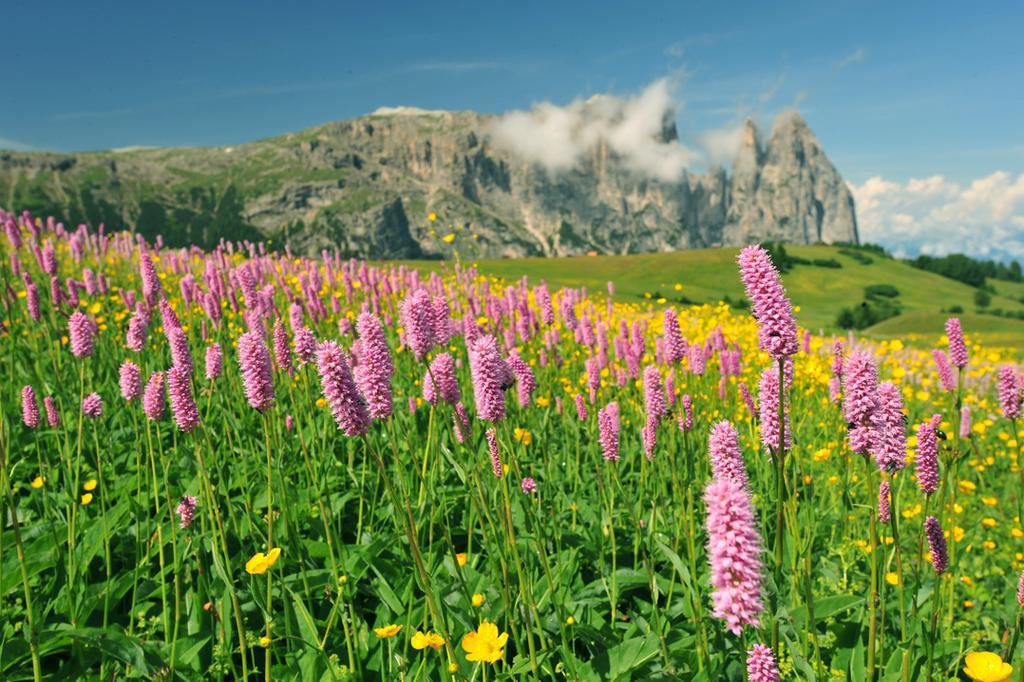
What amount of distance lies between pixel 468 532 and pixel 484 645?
6.69 ft

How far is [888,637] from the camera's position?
3.71m

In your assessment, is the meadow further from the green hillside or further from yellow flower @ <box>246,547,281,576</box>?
the green hillside

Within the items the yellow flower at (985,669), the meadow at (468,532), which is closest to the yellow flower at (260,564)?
the meadow at (468,532)

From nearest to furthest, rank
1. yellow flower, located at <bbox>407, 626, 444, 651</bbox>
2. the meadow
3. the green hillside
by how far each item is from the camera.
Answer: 1. yellow flower, located at <bbox>407, 626, 444, 651</bbox>
2. the meadow
3. the green hillside

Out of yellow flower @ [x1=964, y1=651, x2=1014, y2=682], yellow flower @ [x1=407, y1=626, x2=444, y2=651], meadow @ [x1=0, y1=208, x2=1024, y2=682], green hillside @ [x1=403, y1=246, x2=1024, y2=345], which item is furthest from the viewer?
green hillside @ [x1=403, y1=246, x2=1024, y2=345]

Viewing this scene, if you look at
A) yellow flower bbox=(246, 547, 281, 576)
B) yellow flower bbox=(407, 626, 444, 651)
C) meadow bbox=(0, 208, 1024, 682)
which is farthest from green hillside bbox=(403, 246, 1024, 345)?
yellow flower bbox=(407, 626, 444, 651)

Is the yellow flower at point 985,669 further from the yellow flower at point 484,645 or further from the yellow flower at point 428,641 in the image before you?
the yellow flower at point 428,641

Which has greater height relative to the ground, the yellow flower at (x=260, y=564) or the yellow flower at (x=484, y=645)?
the yellow flower at (x=260, y=564)

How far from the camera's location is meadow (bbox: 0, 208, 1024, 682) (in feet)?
8.00

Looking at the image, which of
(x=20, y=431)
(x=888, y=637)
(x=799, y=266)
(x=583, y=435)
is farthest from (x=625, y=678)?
(x=799, y=266)

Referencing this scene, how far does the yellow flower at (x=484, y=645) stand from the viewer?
216 cm

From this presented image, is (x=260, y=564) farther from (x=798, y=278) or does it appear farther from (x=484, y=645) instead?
(x=798, y=278)

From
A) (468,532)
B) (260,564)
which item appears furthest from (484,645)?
(468,532)

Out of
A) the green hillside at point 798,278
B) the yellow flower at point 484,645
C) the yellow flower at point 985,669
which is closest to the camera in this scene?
the yellow flower at point 985,669
